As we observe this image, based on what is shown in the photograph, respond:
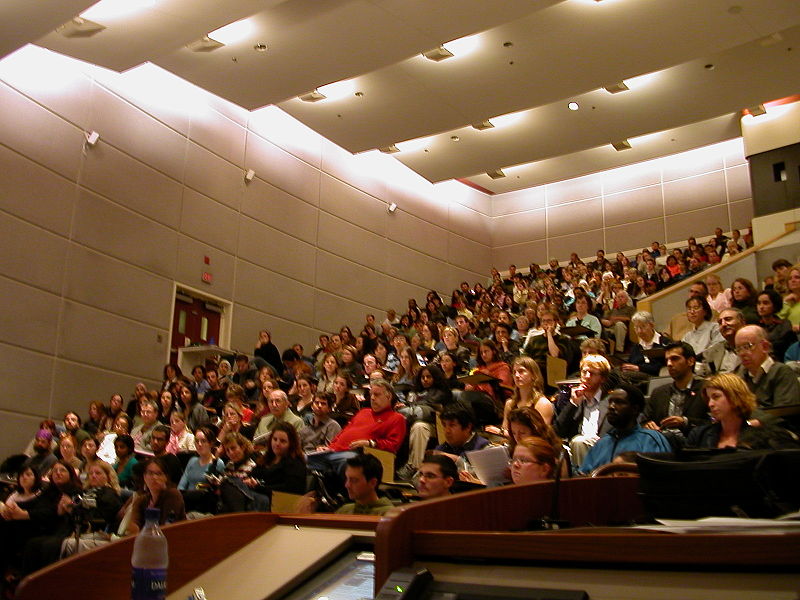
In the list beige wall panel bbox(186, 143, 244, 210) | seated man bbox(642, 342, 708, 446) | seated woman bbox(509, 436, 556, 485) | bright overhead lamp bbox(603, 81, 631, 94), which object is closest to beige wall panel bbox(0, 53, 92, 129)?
beige wall panel bbox(186, 143, 244, 210)

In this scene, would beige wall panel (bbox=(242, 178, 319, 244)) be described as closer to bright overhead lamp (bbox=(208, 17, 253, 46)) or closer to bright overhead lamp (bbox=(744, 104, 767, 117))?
bright overhead lamp (bbox=(208, 17, 253, 46))

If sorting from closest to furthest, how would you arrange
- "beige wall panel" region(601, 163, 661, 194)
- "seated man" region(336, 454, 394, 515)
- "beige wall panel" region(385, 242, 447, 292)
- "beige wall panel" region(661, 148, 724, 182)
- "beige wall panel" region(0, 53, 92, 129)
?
"seated man" region(336, 454, 394, 515) → "beige wall panel" region(0, 53, 92, 129) → "beige wall panel" region(661, 148, 724, 182) → "beige wall panel" region(385, 242, 447, 292) → "beige wall panel" region(601, 163, 661, 194)

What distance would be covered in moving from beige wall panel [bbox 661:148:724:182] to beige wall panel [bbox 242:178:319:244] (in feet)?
18.5

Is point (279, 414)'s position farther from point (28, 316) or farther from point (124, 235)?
point (124, 235)

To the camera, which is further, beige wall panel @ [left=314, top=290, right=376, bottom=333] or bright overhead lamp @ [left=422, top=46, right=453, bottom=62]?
beige wall panel @ [left=314, top=290, right=376, bottom=333]

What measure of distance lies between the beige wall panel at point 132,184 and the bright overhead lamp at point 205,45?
1.52 m

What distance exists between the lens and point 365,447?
4.40 metres

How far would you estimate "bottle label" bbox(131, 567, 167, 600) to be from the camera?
1.20 meters

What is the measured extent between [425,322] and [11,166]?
4.56 meters

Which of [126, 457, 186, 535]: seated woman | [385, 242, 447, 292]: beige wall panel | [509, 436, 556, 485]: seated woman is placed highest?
[385, 242, 447, 292]: beige wall panel

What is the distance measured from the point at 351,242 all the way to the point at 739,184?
229 inches

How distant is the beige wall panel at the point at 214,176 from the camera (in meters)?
9.57

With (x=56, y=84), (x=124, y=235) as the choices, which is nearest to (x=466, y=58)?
(x=124, y=235)

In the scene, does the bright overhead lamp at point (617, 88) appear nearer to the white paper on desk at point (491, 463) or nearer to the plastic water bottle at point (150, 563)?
the white paper on desk at point (491, 463)
